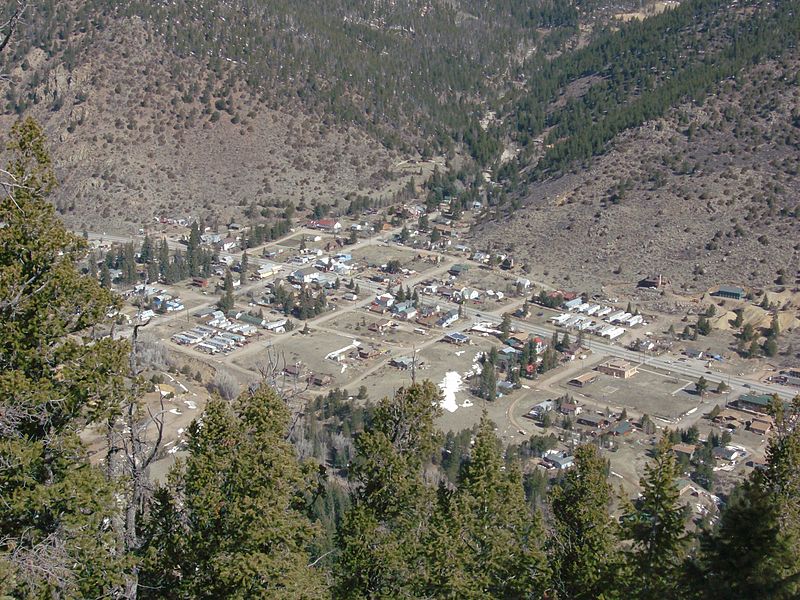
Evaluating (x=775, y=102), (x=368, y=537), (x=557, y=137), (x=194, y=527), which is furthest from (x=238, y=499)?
(x=557, y=137)

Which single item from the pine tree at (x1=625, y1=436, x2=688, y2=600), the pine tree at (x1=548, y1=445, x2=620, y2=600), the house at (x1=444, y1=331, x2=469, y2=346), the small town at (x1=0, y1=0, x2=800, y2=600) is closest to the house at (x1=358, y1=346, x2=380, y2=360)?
the small town at (x1=0, y1=0, x2=800, y2=600)

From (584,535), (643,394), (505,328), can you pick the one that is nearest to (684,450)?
(643,394)

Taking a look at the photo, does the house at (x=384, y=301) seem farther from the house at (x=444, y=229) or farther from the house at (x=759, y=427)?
the house at (x=759, y=427)

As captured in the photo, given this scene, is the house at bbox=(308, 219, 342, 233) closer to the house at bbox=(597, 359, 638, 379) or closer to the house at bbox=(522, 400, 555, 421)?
the house at bbox=(597, 359, 638, 379)

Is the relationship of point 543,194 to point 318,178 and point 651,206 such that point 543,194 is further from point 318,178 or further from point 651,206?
point 318,178

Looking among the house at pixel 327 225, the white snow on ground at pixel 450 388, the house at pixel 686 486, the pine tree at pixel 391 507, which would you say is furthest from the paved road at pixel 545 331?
the pine tree at pixel 391 507
